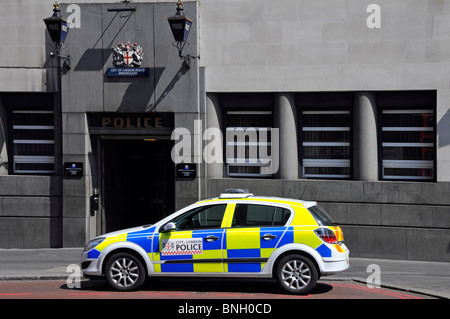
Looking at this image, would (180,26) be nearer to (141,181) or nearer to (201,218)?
(141,181)

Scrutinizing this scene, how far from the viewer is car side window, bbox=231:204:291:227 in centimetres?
1108

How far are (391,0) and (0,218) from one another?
1122cm

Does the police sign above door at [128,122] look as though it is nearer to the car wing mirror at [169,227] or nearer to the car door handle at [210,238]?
the car wing mirror at [169,227]

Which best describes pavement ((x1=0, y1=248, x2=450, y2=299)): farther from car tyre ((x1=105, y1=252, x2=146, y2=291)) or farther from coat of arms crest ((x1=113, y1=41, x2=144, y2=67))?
coat of arms crest ((x1=113, y1=41, x2=144, y2=67))

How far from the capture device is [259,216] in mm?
11180

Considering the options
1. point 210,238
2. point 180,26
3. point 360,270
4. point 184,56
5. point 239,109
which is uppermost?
point 180,26

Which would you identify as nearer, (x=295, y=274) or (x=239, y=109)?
(x=295, y=274)

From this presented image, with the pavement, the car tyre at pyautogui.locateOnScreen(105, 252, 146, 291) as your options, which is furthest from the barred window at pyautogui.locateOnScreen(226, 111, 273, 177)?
the car tyre at pyautogui.locateOnScreen(105, 252, 146, 291)

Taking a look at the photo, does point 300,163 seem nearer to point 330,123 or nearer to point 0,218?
point 330,123

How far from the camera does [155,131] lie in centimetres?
1720

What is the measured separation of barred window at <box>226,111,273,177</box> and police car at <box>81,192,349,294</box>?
5655 millimetres

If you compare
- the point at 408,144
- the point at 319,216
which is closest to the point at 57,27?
the point at 319,216

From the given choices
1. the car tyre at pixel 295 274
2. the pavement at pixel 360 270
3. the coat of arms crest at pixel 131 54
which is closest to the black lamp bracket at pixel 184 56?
the coat of arms crest at pixel 131 54

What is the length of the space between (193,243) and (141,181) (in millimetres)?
8332
